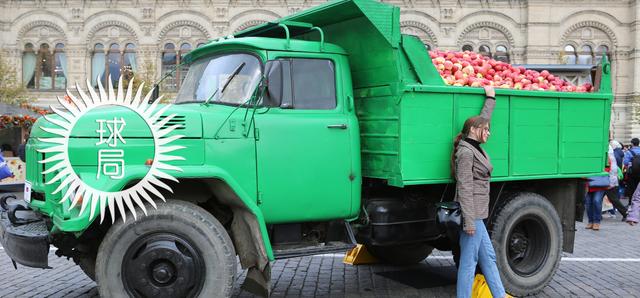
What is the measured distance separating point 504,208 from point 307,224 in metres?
2.28

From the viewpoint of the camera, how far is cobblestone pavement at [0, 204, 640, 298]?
671 centimetres

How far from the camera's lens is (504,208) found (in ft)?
21.6

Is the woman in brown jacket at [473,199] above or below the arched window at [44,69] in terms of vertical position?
below

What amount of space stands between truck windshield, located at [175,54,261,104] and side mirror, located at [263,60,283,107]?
105mm

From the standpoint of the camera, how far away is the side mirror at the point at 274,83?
213 inches

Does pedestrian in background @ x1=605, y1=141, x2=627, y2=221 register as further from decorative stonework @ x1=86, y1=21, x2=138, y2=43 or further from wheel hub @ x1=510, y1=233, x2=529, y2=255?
decorative stonework @ x1=86, y1=21, x2=138, y2=43

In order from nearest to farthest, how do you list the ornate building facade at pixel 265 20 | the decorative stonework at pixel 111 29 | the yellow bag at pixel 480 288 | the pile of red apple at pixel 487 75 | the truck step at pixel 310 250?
1. the truck step at pixel 310 250
2. the yellow bag at pixel 480 288
3. the pile of red apple at pixel 487 75
4. the ornate building facade at pixel 265 20
5. the decorative stonework at pixel 111 29

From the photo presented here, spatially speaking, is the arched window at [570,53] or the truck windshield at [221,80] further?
the arched window at [570,53]

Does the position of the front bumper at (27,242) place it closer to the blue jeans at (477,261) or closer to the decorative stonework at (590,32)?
the blue jeans at (477,261)

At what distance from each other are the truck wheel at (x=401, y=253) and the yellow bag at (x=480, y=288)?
72.0 inches

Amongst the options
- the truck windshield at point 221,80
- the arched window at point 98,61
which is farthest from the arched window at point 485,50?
the truck windshield at point 221,80

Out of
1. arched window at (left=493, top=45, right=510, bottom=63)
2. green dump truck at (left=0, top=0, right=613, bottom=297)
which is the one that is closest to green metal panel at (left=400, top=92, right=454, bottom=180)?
green dump truck at (left=0, top=0, right=613, bottom=297)

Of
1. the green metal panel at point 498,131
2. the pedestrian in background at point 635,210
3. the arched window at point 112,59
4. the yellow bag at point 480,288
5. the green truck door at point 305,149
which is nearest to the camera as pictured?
the green truck door at point 305,149

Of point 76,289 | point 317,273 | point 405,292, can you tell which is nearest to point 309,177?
point 405,292
